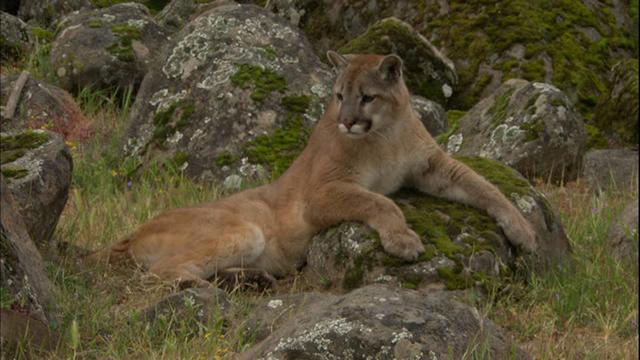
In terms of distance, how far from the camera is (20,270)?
6.45 metres

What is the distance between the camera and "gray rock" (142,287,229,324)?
6828 millimetres

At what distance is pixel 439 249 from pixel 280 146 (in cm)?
368

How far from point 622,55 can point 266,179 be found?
221 inches

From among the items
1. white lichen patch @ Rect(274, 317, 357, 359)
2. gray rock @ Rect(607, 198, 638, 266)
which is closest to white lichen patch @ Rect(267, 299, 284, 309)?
white lichen patch @ Rect(274, 317, 357, 359)

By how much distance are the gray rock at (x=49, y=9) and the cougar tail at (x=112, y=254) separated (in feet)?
39.2

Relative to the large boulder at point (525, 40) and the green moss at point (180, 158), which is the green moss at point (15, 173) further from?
the large boulder at point (525, 40)

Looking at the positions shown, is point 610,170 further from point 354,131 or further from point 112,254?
point 112,254

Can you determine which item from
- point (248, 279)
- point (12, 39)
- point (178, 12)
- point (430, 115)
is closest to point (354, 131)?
point (248, 279)

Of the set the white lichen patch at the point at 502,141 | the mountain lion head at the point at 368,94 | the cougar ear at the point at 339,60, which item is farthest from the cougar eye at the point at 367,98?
the white lichen patch at the point at 502,141

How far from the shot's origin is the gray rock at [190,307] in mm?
6828

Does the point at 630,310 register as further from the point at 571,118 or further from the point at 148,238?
the point at 571,118

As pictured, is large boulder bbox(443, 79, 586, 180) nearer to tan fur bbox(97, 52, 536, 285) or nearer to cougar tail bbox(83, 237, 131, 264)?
tan fur bbox(97, 52, 536, 285)

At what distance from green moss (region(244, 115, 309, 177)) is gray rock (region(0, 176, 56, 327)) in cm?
439

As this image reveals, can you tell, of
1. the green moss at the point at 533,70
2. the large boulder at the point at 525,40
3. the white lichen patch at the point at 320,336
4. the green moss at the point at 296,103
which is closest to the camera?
the white lichen patch at the point at 320,336
